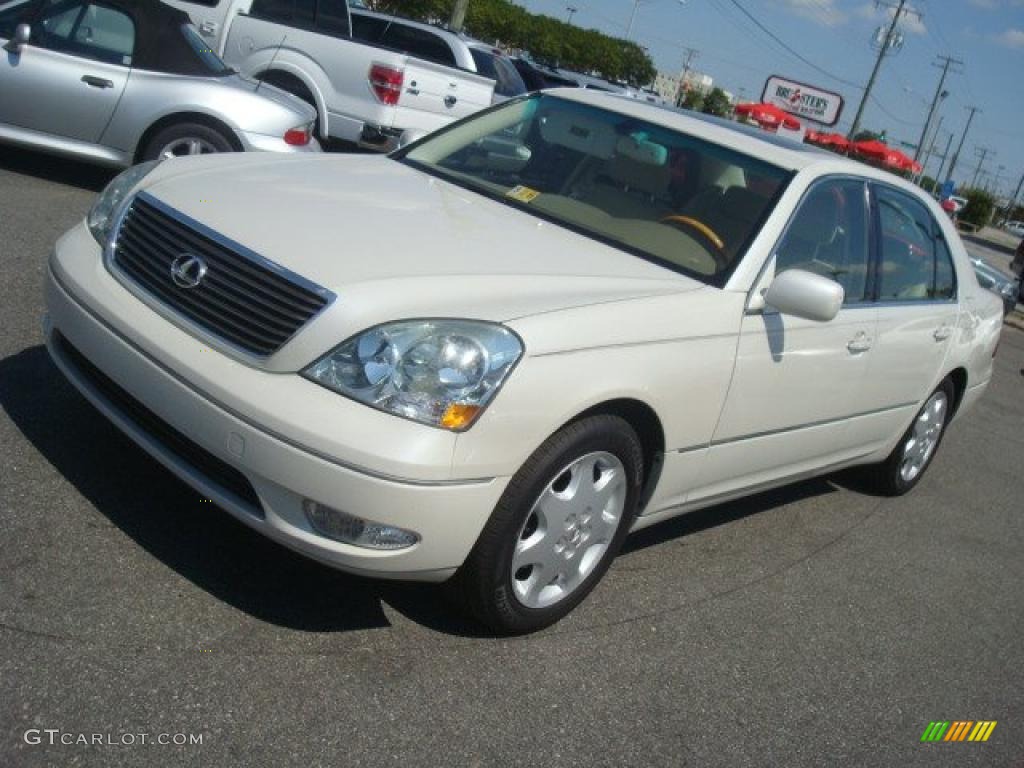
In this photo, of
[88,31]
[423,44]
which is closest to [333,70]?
[88,31]

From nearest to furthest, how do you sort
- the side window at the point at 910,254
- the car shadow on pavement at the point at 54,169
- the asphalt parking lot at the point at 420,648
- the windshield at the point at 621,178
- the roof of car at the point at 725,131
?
the asphalt parking lot at the point at 420,648 < the windshield at the point at 621,178 < the roof of car at the point at 725,131 < the side window at the point at 910,254 < the car shadow on pavement at the point at 54,169

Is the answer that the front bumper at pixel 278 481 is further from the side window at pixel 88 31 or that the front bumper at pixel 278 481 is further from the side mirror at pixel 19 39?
the side window at pixel 88 31

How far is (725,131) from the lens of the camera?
4871 mm

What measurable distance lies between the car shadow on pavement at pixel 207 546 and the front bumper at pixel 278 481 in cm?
35

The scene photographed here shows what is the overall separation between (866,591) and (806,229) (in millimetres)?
1622

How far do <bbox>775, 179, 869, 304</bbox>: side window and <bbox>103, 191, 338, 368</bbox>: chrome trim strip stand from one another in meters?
1.91

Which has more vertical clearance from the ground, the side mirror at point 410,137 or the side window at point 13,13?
the side mirror at point 410,137

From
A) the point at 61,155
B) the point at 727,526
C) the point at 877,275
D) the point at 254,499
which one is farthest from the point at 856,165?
the point at 61,155

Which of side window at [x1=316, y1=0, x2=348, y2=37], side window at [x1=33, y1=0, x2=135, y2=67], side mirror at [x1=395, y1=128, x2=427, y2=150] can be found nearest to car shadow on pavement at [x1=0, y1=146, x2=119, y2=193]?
side window at [x1=33, y1=0, x2=135, y2=67]

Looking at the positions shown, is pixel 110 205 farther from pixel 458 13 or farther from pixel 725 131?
pixel 458 13

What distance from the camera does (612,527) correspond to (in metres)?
3.86

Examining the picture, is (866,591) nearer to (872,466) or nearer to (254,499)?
(872,466)

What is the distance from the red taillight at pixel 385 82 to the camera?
11234mm

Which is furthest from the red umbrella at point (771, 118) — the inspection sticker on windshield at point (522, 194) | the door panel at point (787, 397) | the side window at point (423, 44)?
the inspection sticker on windshield at point (522, 194)
